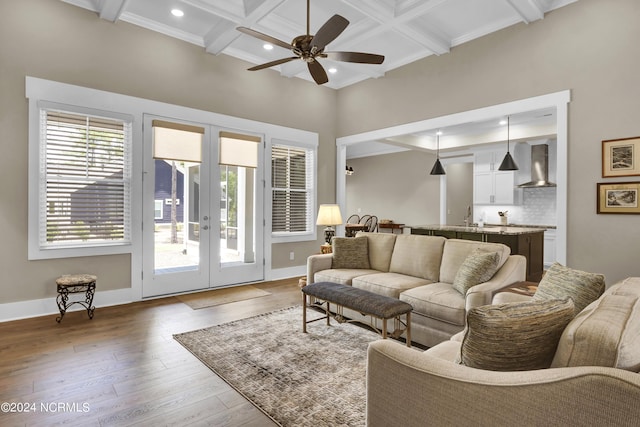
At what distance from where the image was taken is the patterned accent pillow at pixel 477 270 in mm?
3104

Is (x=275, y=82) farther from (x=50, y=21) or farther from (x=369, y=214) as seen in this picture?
(x=369, y=214)

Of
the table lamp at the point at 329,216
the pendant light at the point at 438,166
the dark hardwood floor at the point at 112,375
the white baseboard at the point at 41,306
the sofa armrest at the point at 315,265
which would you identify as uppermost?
the pendant light at the point at 438,166

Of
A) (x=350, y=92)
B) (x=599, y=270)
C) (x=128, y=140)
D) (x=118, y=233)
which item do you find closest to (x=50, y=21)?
(x=128, y=140)

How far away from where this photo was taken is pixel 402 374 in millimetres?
1362

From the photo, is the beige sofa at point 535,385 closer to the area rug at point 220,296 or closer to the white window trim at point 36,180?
the area rug at point 220,296

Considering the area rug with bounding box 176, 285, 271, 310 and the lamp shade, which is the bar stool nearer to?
the area rug with bounding box 176, 285, 271, 310

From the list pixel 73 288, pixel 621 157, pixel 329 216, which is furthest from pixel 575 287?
pixel 73 288

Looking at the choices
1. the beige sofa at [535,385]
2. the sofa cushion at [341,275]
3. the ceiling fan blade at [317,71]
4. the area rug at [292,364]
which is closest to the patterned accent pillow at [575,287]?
the beige sofa at [535,385]

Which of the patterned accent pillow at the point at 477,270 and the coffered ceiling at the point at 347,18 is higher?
the coffered ceiling at the point at 347,18

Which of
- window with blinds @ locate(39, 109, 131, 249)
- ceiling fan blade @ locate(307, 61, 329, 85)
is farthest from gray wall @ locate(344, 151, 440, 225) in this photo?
window with blinds @ locate(39, 109, 131, 249)

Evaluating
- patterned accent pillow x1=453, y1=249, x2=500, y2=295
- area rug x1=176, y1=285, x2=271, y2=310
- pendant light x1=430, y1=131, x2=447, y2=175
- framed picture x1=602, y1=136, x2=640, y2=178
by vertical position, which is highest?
pendant light x1=430, y1=131, x2=447, y2=175

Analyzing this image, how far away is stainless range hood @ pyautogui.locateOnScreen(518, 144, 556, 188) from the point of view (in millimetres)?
7629

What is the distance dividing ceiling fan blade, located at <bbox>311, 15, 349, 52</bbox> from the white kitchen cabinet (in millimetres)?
6338

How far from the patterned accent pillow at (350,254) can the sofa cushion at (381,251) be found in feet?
0.21
